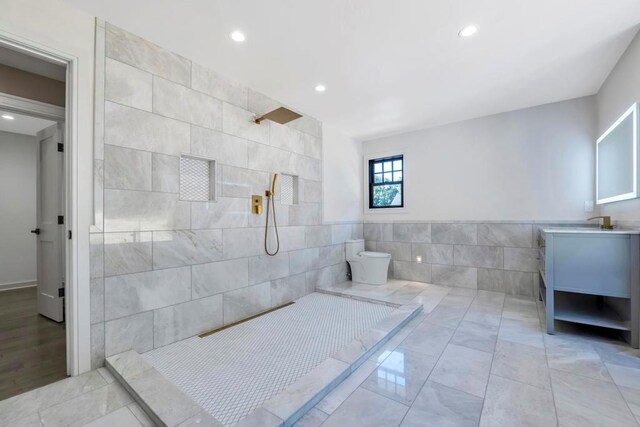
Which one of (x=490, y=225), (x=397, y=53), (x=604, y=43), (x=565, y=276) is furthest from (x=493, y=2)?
(x=490, y=225)

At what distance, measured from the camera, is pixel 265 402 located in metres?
1.57

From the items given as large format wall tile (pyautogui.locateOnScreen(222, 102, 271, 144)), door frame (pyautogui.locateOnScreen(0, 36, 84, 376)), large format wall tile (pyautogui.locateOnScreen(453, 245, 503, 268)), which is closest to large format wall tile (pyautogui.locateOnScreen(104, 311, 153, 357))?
door frame (pyautogui.locateOnScreen(0, 36, 84, 376))

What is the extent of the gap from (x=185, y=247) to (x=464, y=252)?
3.86 meters

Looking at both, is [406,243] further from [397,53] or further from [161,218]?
[161,218]

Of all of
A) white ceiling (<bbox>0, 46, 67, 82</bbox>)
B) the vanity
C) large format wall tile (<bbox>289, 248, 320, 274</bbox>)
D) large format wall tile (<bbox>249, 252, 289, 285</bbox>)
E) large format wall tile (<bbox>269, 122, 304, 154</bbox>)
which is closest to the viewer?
the vanity

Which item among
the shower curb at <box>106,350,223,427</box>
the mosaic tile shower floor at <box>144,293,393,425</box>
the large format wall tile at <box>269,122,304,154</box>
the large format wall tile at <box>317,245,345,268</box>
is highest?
the large format wall tile at <box>269,122,304,154</box>

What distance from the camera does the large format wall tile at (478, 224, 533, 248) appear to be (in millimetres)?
3744

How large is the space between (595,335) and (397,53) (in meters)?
3.14

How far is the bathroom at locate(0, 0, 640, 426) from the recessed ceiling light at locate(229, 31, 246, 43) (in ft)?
0.06

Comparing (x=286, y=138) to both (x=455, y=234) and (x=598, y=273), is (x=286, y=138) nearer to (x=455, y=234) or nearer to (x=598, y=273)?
(x=455, y=234)

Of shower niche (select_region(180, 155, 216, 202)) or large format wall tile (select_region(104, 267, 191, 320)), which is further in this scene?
shower niche (select_region(180, 155, 216, 202))

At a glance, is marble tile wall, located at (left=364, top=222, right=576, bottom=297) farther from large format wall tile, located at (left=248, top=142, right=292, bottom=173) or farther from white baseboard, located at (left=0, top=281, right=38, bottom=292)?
white baseboard, located at (left=0, top=281, right=38, bottom=292)

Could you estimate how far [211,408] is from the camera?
1575 millimetres

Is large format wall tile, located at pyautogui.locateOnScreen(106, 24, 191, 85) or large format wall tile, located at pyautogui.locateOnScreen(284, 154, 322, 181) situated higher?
large format wall tile, located at pyautogui.locateOnScreen(106, 24, 191, 85)
